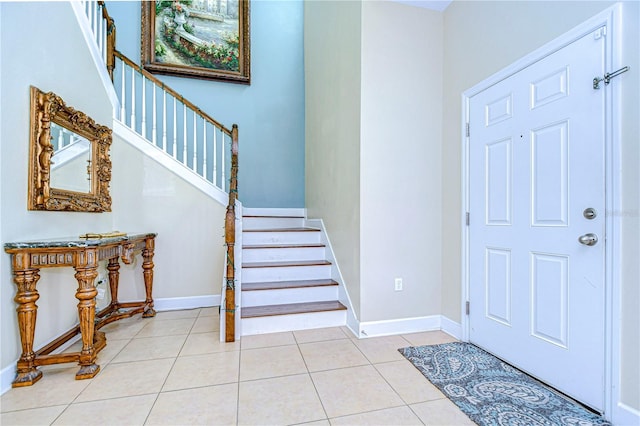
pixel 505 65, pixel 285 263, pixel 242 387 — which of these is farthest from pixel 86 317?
pixel 505 65

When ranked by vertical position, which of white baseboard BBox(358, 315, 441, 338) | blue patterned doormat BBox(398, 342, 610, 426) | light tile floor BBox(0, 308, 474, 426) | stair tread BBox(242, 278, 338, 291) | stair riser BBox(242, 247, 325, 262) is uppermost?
stair riser BBox(242, 247, 325, 262)

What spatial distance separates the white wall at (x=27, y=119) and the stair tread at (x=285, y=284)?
1408 mm

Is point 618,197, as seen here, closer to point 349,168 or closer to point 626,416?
point 626,416

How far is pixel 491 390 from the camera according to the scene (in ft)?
5.74

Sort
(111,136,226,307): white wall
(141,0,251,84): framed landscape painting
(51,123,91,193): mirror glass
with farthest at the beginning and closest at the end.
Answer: (141,0,251,84): framed landscape painting, (111,136,226,307): white wall, (51,123,91,193): mirror glass

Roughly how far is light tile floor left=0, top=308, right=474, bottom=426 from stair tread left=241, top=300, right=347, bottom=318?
0.64 feet

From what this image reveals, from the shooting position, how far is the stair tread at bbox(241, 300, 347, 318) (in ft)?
8.57

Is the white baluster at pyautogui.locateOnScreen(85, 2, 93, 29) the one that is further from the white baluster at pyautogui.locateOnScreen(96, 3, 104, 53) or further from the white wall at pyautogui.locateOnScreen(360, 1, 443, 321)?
the white wall at pyautogui.locateOnScreen(360, 1, 443, 321)

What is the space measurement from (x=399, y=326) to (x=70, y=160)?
3.08 metres

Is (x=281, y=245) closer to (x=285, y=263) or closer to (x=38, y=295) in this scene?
(x=285, y=263)

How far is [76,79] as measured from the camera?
2.49m

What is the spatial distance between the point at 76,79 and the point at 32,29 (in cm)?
54

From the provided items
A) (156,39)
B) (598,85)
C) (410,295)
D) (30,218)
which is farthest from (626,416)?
(156,39)

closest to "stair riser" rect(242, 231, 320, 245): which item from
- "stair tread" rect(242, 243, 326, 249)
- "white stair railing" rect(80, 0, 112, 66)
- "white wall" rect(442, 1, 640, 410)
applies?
"stair tread" rect(242, 243, 326, 249)
